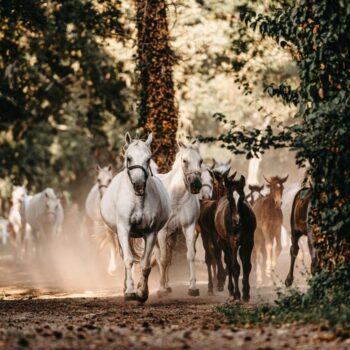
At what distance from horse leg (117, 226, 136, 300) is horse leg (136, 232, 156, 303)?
13cm

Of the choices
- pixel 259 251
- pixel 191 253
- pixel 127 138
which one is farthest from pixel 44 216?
pixel 127 138

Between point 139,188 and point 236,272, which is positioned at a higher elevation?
point 139,188

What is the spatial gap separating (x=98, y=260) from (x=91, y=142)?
16469 mm

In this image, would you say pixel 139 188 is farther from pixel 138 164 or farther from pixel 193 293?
pixel 193 293

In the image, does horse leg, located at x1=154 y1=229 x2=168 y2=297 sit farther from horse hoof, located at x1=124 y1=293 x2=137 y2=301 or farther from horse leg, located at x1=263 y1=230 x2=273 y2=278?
horse leg, located at x1=263 y1=230 x2=273 y2=278

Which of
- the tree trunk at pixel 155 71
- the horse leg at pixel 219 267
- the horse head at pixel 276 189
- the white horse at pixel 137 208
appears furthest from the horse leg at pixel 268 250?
the white horse at pixel 137 208

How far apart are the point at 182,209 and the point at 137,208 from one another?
8.46ft

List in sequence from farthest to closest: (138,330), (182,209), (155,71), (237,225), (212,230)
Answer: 1. (155,71)
2. (212,230)
3. (182,209)
4. (237,225)
5. (138,330)

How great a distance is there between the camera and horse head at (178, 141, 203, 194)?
18.9 meters

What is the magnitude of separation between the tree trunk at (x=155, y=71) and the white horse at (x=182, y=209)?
17.3 ft

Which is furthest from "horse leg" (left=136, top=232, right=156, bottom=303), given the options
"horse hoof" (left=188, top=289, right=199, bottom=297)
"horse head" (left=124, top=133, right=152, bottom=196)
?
"horse hoof" (left=188, top=289, right=199, bottom=297)

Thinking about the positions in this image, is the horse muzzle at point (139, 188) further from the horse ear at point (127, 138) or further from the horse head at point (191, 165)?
the horse head at point (191, 165)

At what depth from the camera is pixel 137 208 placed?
1711 cm

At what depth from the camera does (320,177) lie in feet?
43.1
